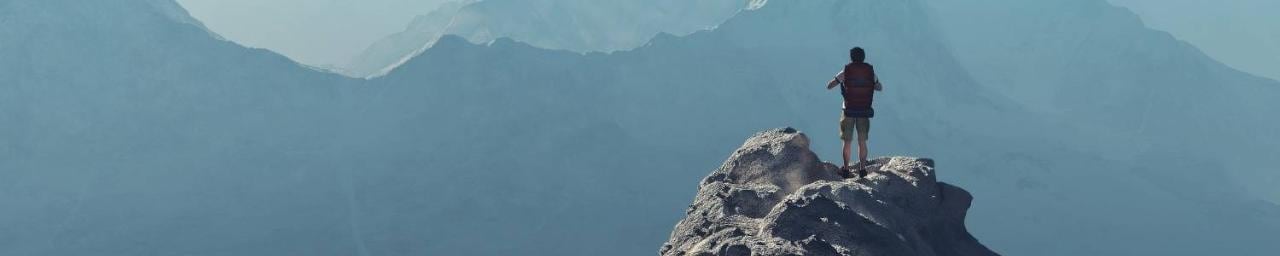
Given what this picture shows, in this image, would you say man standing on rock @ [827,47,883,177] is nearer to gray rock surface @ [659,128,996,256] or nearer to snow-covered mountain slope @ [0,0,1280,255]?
gray rock surface @ [659,128,996,256]

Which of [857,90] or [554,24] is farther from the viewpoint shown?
[554,24]

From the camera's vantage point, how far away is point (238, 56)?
78.4m

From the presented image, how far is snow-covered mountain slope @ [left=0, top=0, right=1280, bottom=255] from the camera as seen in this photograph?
239ft

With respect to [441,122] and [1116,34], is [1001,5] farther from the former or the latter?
[441,122]

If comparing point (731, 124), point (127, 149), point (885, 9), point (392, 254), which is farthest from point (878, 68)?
point (127, 149)

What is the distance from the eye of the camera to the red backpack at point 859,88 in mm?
13359

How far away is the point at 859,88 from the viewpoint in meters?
13.4

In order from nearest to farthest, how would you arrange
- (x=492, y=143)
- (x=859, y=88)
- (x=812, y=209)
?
(x=812, y=209)
(x=859, y=88)
(x=492, y=143)

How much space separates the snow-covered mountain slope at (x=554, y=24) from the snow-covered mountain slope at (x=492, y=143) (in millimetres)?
62601

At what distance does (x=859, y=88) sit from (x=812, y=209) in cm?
226

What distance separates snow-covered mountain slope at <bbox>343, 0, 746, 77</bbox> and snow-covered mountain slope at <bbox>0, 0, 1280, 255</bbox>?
62601 millimetres

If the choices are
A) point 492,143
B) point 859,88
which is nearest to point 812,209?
point 859,88

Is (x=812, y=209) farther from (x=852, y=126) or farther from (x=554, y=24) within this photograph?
(x=554, y=24)

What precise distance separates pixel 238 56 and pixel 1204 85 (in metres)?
79.6
